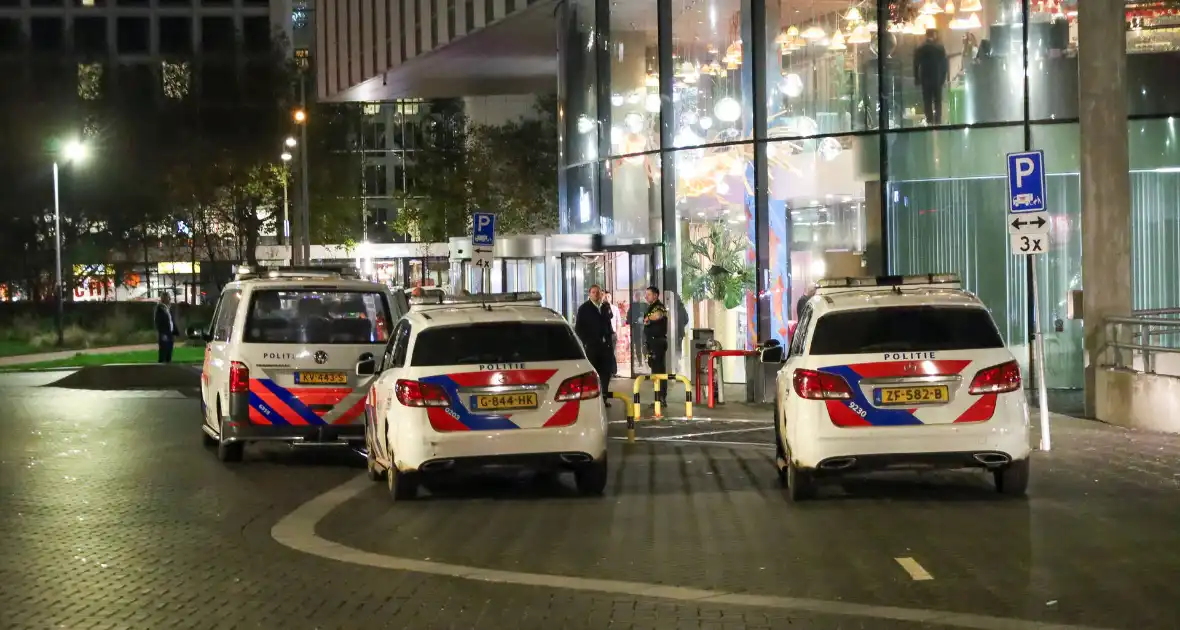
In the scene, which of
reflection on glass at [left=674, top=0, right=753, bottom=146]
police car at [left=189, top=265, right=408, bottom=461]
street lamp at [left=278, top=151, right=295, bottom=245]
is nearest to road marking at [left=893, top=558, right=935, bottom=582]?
police car at [left=189, top=265, right=408, bottom=461]

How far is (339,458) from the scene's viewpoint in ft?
56.5

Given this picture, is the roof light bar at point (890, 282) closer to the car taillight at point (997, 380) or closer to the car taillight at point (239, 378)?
the car taillight at point (997, 380)

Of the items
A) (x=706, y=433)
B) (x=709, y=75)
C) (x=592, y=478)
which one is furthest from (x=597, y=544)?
(x=709, y=75)

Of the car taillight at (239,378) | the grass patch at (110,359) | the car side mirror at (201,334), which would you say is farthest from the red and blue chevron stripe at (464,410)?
the grass patch at (110,359)

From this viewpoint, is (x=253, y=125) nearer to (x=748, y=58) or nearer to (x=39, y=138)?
(x=39, y=138)

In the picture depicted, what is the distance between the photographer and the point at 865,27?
26000mm

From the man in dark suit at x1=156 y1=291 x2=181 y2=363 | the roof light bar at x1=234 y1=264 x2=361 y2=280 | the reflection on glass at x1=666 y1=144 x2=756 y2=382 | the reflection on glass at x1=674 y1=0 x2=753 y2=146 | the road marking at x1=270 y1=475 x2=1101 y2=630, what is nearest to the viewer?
the road marking at x1=270 y1=475 x2=1101 y2=630

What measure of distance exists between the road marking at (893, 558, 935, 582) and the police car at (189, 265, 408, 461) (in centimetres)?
723

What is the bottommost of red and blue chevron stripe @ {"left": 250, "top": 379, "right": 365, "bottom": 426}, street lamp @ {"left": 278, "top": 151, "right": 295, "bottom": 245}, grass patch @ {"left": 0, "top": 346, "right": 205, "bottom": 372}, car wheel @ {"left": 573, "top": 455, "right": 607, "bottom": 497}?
grass patch @ {"left": 0, "top": 346, "right": 205, "bottom": 372}

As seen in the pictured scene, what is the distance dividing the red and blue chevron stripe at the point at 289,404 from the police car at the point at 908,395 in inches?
207

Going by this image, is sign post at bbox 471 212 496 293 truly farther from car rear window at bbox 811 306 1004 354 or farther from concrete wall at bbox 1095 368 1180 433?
car rear window at bbox 811 306 1004 354

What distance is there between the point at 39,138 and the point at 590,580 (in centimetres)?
4696

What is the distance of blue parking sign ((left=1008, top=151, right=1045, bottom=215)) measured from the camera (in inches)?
643

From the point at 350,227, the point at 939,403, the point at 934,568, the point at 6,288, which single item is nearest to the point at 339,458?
the point at 939,403
